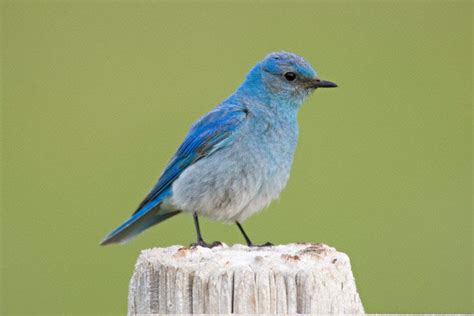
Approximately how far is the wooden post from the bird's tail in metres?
2.34

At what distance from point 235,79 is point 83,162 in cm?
186

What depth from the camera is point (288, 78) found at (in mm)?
6777

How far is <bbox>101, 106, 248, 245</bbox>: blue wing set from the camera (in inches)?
257

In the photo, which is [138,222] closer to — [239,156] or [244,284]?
[239,156]

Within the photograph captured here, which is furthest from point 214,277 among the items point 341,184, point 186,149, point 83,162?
point 83,162

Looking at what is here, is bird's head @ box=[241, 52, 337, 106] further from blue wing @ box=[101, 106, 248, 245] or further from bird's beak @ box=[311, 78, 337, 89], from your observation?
blue wing @ box=[101, 106, 248, 245]

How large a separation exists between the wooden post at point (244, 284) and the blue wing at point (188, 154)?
7.01ft

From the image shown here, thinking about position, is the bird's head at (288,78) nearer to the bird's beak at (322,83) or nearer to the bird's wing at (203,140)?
the bird's beak at (322,83)

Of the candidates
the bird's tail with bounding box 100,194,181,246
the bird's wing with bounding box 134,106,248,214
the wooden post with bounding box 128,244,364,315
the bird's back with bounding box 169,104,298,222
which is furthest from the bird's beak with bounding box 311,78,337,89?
the wooden post with bounding box 128,244,364,315

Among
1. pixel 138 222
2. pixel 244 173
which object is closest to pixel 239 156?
pixel 244 173

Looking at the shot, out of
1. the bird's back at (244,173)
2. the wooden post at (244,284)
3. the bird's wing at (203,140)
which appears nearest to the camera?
the wooden post at (244,284)

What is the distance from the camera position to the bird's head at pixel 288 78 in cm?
676

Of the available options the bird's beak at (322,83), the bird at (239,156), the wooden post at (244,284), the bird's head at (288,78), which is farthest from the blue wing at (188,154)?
the wooden post at (244,284)

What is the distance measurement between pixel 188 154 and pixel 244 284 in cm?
266
